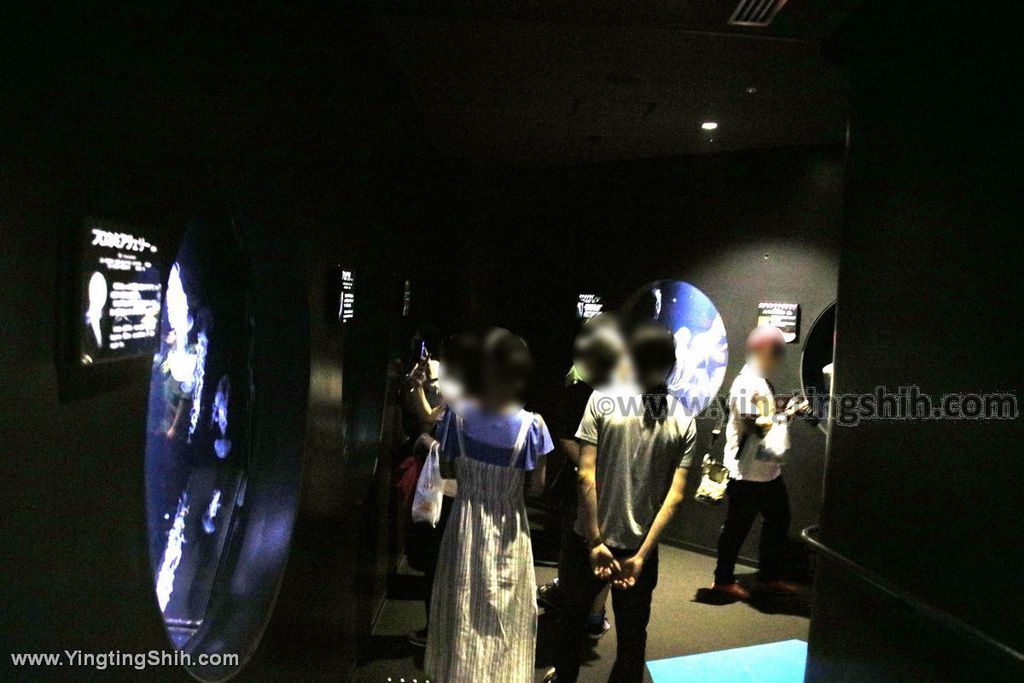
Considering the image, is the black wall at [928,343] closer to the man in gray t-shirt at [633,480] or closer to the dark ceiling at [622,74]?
the man in gray t-shirt at [633,480]

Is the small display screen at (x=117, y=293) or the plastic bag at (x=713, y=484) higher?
the small display screen at (x=117, y=293)

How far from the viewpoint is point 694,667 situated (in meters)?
3.66

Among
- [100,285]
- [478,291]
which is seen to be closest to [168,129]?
[100,285]

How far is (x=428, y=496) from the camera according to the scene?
133 inches

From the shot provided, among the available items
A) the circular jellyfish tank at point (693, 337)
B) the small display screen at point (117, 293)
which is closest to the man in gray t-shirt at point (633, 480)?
the small display screen at point (117, 293)

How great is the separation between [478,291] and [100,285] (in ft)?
22.2

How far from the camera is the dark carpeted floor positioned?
354 cm

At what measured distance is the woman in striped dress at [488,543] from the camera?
106 inches

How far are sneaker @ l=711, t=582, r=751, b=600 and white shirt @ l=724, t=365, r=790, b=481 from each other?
75cm

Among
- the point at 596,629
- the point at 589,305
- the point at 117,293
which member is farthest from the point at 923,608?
the point at 589,305

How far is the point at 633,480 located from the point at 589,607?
0.65 meters

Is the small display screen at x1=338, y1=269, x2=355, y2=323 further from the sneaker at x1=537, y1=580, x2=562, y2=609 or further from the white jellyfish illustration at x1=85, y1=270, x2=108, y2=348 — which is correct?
the sneaker at x1=537, y1=580, x2=562, y2=609

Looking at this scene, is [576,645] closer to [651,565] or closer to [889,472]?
[651,565]

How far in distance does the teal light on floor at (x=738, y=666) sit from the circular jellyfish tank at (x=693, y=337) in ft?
7.60
